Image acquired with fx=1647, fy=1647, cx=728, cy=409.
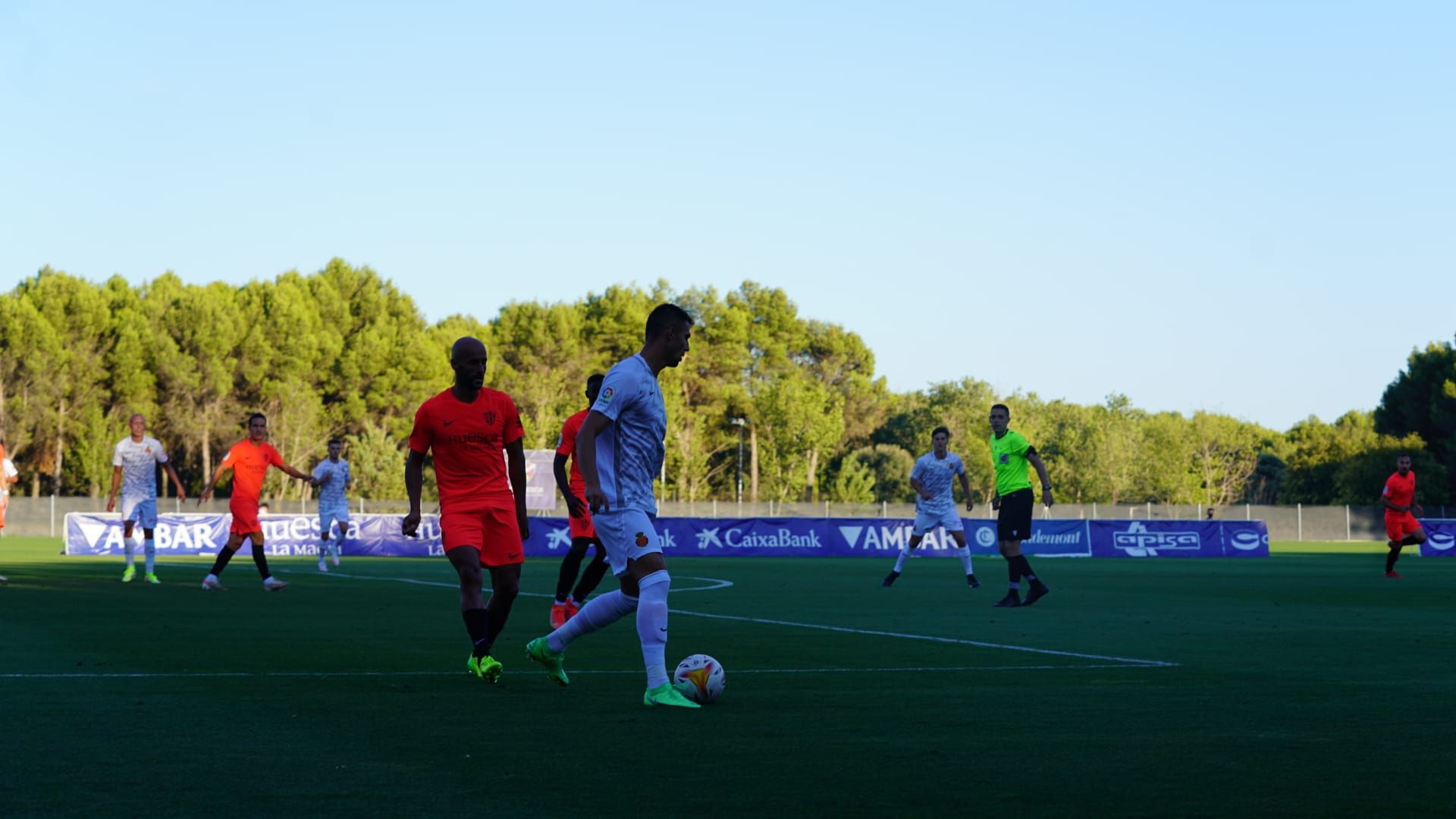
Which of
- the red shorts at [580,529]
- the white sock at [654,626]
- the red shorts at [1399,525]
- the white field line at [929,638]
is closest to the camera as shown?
the white sock at [654,626]

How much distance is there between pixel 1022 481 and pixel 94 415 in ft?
232

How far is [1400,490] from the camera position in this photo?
2695cm

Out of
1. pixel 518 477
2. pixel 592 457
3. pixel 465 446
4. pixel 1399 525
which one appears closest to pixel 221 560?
pixel 518 477

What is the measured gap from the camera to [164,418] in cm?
8238

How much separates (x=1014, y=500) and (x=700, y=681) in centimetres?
1061

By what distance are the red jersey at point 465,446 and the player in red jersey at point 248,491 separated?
9.72 meters

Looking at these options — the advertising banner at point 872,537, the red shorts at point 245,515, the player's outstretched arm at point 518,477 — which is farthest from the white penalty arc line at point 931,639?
the advertising banner at point 872,537

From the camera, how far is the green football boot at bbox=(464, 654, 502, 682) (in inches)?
359

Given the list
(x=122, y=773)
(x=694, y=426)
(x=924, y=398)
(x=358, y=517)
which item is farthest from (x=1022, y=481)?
(x=924, y=398)

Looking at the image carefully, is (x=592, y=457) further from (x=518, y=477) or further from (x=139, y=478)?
(x=139, y=478)

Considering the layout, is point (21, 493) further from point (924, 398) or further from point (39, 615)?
point (39, 615)

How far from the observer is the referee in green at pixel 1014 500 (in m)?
17.7

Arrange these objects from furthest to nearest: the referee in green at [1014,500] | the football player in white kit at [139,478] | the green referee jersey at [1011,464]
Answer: the football player in white kit at [139,478] → the green referee jersey at [1011,464] → the referee in green at [1014,500]

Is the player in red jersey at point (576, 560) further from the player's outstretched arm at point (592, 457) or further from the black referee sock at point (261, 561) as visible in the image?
the black referee sock at point (261, 561)
